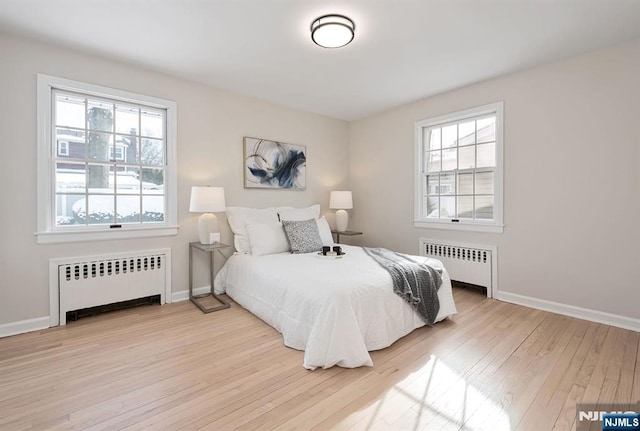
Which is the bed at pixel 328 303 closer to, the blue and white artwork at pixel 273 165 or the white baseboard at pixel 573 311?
the white baseboard at pixel 573 311

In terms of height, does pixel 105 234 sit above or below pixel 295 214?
below

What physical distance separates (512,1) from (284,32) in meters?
1.70

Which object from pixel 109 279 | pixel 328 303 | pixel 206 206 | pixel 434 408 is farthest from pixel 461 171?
pixel 109 279

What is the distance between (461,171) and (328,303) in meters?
2.72

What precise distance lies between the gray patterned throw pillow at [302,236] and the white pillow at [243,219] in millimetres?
252

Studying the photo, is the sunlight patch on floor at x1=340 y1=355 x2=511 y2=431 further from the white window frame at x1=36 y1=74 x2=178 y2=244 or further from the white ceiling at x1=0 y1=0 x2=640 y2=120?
the white window frame at x1=36 y1=74 x2=178 y2=244

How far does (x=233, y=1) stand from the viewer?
2.09 meters

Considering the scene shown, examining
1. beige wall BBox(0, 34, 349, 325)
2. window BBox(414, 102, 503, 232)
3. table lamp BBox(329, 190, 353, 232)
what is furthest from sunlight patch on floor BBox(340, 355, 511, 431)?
table lamp BBox(329, 190, 353, 232)

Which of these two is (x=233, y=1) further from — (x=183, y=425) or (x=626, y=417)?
(x=626, y=417)

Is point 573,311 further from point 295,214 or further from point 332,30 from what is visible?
point 332,30

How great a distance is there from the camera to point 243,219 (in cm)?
356

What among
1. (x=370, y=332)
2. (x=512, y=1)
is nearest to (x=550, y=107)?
(x=512, y=1)

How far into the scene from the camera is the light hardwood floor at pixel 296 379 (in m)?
1.55

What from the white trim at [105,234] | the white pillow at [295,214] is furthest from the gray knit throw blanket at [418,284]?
the white trim at [105,234]
